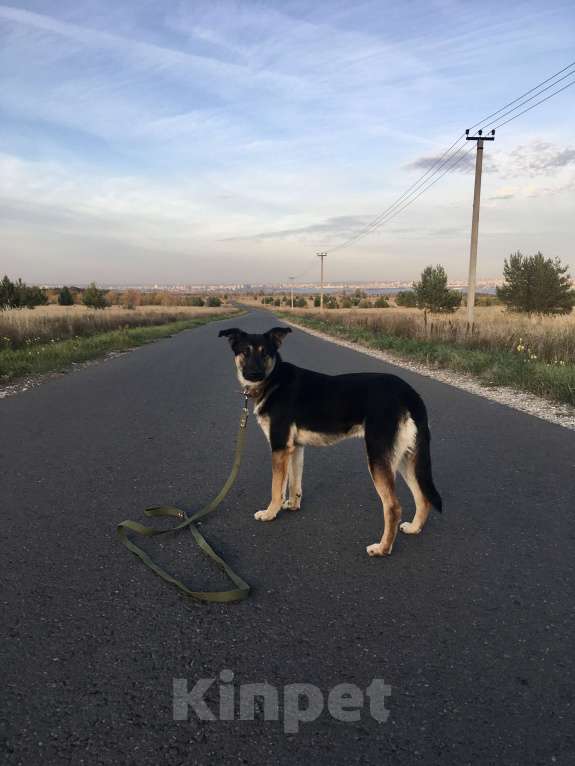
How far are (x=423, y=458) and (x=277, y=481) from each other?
111 centimetres

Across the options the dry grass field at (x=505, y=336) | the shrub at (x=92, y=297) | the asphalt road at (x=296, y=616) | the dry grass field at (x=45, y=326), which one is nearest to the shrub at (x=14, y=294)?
the shrub at (x=92, y=297)

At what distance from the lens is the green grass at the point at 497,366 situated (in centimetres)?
917

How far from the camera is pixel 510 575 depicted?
3.12 meters

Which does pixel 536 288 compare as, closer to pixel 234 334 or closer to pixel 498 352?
pixel 498 352

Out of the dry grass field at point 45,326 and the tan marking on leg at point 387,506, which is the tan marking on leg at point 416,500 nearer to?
the tan marking on leg at point 387,506

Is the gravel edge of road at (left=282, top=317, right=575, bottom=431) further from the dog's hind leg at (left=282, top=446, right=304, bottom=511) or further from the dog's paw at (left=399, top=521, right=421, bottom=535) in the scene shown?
the dog's hind leg at (left=282, top=446, right=304, bottom=511)

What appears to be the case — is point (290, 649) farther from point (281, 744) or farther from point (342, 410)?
point (342, 410)

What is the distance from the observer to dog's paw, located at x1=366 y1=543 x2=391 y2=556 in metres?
3.39

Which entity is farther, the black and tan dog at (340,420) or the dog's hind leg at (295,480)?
the dog's hind leg at (295,480)

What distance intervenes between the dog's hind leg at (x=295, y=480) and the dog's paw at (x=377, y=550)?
93 centimetres

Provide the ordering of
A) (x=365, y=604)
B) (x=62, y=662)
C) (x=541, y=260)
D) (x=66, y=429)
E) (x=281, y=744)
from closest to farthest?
(x=281, y=744)
(x=62, y=662)
(x=365, y=604)
(x=66, y=429)
(x=541, y=260)

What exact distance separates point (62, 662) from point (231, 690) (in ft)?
2.69

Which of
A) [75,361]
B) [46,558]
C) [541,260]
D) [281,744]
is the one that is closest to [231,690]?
[281,744]

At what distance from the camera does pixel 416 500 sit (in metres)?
3.69
